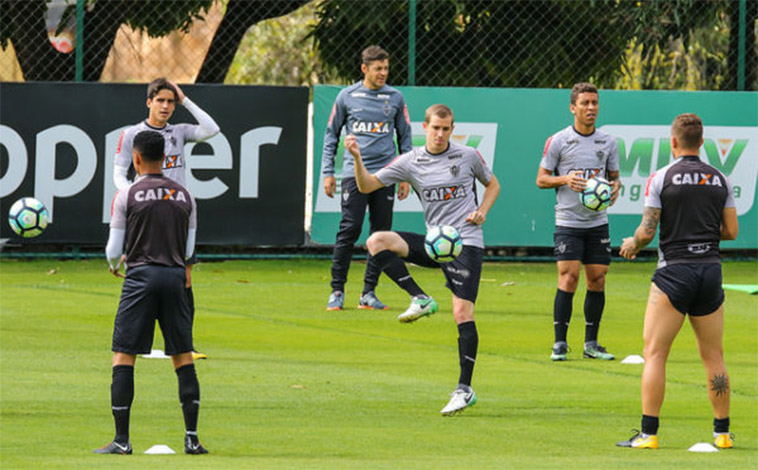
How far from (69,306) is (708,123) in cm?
840

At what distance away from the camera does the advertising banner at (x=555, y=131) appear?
1820 centimetres

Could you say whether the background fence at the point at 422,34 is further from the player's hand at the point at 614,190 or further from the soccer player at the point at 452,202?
the soccer player at the point at 452,202

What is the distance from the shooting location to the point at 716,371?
842 centimetres

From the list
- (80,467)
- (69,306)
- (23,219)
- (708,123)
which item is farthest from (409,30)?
(80,467)

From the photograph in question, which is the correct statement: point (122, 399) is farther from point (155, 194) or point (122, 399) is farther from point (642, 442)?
point (642, 442)

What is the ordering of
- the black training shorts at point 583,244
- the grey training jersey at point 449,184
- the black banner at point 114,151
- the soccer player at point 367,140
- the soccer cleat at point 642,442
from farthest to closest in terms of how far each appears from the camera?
the black banner at point 114,151 → the soccer player at point 367,140 → the black training shorts at point 583,244 → the grey training jersey at point 449,184 → the soccer cleat at point 642,442

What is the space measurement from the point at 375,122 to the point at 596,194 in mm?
3375

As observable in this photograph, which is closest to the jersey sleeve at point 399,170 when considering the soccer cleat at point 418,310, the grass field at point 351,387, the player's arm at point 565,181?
the soccer cleat at point 418,310

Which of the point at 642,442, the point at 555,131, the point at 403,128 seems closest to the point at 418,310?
the point at 642,442

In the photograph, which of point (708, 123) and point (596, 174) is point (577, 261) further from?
point (708, 123)

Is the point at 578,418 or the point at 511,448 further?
the point at 578,418

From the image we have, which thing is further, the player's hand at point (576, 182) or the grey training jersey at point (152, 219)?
the player's hand at point (576, 182)

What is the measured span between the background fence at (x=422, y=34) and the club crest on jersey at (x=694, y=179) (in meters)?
10.5

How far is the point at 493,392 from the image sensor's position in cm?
1027
